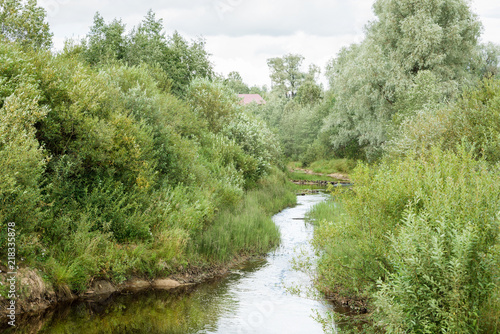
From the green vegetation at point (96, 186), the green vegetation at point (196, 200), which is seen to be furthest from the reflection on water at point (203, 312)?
the green vegetation at point (96, 186)

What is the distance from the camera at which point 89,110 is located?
13844mm

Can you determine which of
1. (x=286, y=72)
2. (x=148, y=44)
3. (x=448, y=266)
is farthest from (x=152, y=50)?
(x=286, y=72)

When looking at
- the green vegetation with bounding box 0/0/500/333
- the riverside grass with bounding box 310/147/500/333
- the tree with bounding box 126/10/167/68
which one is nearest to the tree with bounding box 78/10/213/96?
the tree with bounding box 126/10/167/68

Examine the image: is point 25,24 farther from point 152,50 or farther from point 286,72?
point 286,72

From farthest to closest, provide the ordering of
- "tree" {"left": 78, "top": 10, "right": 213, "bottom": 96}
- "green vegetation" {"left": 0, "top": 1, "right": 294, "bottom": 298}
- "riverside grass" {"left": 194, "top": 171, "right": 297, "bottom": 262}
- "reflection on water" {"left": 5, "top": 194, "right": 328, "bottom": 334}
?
"tree" {"left": 78, "top": 10, "right": 213, "bottom": 96} → "riverside grass" {"left": 194, "top": 171, "right": 297, "bottom": 262} → "green vegetation" {"left": 0, "top": 1, "right": 294, "bottom": 298} → "reflection on water" {"left": 5, "top": 194, "right": 328, "bottom": 334}

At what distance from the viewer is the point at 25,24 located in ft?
60.3

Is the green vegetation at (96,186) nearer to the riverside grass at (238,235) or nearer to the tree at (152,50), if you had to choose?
the riverside grass at (238,235)

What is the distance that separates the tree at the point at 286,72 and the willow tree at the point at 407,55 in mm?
71687

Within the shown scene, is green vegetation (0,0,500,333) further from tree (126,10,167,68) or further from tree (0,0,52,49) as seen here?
tree (126,10,167,68)

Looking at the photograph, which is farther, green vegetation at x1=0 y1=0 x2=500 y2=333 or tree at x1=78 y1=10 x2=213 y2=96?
tree at x1=78 y1=10 x2=213 y2=96

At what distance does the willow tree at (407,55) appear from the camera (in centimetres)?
3597

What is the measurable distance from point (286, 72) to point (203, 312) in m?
107

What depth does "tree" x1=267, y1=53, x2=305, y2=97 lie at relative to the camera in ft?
369

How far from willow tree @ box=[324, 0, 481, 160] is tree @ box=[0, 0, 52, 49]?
25.4 metres
